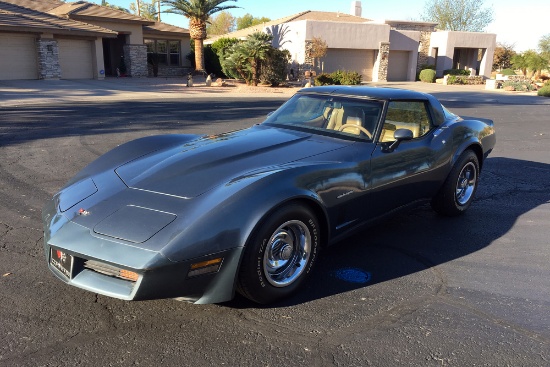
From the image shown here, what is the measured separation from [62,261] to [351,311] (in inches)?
76.6

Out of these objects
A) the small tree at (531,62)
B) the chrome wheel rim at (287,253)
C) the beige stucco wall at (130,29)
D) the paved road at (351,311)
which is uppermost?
the beige stucco wall at (130,29)

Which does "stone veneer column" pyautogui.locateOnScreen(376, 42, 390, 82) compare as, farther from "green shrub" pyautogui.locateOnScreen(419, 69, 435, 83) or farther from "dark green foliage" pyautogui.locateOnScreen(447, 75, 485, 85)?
"dark green foliage" pyautogui.locateOnScreen(447, 75, 485, 85)

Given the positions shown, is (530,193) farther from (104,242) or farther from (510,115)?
(510,115)

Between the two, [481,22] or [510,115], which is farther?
[481,22]

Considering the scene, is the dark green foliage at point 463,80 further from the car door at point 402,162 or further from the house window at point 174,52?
the car door at point 402,162

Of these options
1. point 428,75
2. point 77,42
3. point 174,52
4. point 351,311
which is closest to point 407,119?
point 351,311

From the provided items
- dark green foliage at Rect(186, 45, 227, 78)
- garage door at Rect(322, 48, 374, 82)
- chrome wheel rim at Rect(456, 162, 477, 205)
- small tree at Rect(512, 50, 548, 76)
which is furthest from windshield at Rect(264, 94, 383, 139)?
small tree at Rect(512, 50, 548, 76)

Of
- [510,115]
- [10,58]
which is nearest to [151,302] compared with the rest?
[510,115]

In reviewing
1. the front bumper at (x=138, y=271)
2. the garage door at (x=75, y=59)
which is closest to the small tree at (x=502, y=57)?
the garage door at (x=75, y=59)

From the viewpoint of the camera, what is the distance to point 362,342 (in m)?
2.88

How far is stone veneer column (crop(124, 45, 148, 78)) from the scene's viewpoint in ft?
101

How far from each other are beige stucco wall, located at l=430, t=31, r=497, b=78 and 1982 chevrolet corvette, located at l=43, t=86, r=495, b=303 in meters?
35.8

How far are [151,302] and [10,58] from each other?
25302 millimetres

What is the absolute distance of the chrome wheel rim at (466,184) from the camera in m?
5.34
